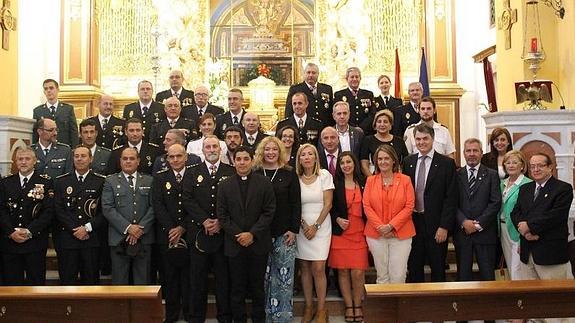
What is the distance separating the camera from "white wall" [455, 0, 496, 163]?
470 inches

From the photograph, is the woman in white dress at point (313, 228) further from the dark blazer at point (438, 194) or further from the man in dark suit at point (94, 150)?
the man in dark suit at point (94, 150)

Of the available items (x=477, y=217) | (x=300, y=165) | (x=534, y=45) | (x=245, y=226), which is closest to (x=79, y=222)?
(x=245, y=226)

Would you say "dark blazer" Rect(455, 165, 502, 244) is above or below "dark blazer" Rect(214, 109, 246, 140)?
below

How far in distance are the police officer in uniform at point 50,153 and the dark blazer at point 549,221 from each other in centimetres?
389

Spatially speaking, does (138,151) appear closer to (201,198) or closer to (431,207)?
(201,198)

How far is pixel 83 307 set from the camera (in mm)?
3740

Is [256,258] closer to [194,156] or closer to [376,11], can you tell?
[194,156]

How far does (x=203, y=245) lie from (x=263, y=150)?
854mm

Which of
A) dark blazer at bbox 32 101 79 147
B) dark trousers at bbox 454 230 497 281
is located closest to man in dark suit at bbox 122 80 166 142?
dark blazer at bbox 32 101 79 147

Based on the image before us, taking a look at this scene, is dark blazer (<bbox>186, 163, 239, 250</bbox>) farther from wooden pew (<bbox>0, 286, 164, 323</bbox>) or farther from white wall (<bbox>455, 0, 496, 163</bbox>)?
white wall (<bbox>455, 0, 496, 163</bbox>)

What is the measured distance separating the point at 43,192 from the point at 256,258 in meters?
1.81

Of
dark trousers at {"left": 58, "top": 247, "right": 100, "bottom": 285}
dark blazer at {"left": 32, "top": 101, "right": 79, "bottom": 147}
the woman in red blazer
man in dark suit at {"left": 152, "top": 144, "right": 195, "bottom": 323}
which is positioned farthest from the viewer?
dark blazer at {"left": 32, "top": 101, "right": 79, "bottom": 147}

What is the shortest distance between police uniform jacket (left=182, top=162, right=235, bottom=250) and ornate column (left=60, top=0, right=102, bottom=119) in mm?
6937

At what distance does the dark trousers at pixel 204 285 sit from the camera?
5238 millimetres
